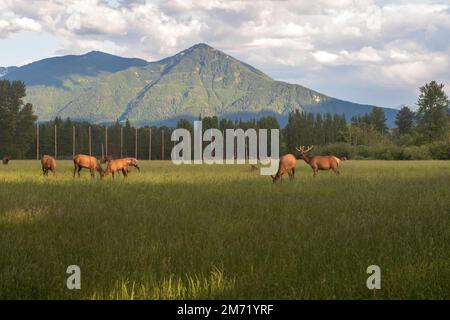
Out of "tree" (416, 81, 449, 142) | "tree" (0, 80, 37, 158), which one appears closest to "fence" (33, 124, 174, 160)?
"tree" (0, 80, 37, 158)

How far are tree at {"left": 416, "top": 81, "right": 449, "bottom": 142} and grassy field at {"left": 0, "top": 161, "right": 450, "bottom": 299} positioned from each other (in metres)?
99.9

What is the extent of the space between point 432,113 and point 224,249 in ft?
359

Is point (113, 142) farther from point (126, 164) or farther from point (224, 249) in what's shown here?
point (224, 249)

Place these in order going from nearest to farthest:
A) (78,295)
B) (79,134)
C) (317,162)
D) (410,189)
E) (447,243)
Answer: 1. (78,295)
2. (447,243)
3. (410,189)
4. (317,162)
5. (79,134)

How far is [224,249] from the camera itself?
789 centimetres

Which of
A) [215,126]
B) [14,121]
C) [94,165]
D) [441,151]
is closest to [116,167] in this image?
[94,165]

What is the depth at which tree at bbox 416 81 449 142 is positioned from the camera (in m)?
106

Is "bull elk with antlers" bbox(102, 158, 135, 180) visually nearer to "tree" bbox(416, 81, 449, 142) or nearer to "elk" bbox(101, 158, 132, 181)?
"elk" bbox(101, 158, 132, 181)

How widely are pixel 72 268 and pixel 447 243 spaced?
5.94 meters

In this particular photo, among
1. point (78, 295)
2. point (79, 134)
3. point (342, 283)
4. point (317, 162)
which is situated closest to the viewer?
point (78, 295)
